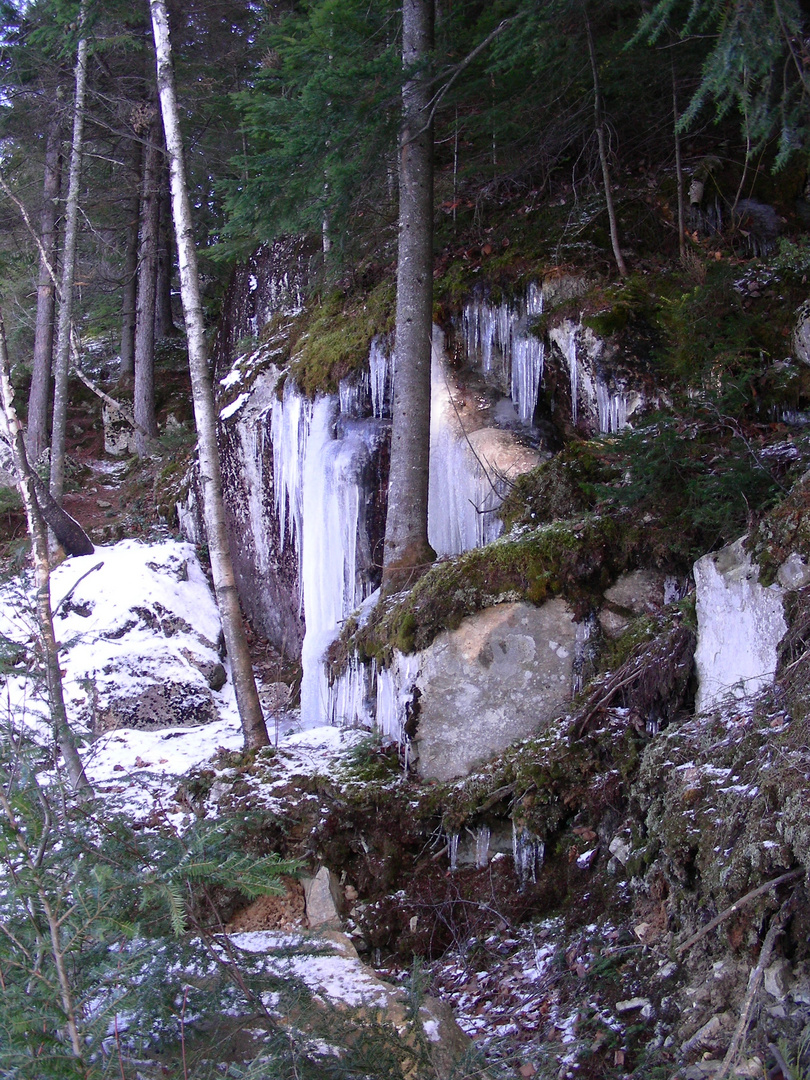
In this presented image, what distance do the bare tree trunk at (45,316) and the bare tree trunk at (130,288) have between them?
54.3 inches

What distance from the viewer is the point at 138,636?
10.0 metres

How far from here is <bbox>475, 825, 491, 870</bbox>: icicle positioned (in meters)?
5.57

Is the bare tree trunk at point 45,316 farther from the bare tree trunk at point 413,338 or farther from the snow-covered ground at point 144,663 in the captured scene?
the bare tree trunk at point 413,338

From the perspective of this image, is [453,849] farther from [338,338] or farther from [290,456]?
[338,338]

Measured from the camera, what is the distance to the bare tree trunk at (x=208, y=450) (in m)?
7.47

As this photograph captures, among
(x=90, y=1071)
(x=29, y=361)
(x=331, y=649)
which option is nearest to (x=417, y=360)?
(x=331, y=649)

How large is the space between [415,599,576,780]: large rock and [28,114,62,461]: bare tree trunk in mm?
10539

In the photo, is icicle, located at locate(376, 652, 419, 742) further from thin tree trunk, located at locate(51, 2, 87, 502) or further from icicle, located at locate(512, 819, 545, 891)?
thin tree trunk, located at locate(51, 2, 87, 502)

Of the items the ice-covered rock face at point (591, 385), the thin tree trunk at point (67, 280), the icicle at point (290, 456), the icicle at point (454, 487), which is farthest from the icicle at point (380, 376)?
the thin tree trunk at point (67, 280)

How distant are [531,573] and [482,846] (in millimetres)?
2051

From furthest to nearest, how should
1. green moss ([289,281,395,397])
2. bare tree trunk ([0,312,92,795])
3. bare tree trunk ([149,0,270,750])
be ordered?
1. green moss ([289,281,395,397])
2. bare tree trunk ([149,0,270,750])
3. bare tree trunk ([0,312,92,795])

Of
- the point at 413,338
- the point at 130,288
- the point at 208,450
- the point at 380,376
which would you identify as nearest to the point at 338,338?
the point at 380,376

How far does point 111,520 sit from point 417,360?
24.1 feet

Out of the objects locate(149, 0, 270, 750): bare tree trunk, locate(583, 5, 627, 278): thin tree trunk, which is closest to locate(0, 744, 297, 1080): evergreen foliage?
locate(149, 0, 270, 750): bare tree trunk
